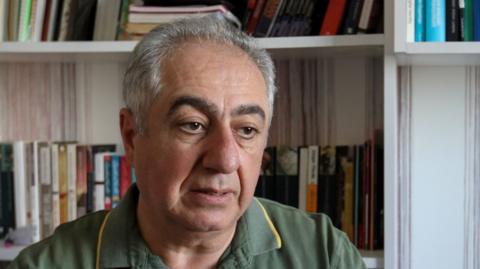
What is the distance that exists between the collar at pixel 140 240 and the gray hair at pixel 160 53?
7.6 inches

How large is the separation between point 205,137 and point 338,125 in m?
0.78

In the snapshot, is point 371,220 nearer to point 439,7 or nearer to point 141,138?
point 439,7

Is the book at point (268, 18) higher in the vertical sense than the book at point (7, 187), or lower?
higher

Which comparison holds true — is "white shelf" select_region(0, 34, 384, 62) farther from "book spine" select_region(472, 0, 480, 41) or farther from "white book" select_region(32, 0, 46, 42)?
"book spine" select_region(472, 0, 480, 41)

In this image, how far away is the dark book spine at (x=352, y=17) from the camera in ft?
5.27

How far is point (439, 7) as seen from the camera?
153 centimetres

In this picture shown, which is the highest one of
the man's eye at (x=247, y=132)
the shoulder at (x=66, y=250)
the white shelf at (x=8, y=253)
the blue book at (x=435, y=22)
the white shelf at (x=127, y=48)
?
the blue book at (x=435, y=22)

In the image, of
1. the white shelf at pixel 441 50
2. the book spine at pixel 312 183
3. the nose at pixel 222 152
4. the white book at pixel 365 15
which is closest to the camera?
the nose at pixel 222 152

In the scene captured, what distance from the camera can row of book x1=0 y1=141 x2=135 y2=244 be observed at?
182 centimetres

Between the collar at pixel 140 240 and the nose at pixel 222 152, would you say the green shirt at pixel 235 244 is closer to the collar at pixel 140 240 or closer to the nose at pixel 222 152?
the collar at pixel 140 240

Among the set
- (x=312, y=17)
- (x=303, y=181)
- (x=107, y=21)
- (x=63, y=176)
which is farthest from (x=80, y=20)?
(x=303, y=181)

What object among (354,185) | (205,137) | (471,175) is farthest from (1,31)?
(471,175)

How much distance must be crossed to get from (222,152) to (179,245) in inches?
9.2

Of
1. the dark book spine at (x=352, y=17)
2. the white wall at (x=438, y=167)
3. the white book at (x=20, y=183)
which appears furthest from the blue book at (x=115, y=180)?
the white wall at (x=438, y=167)
